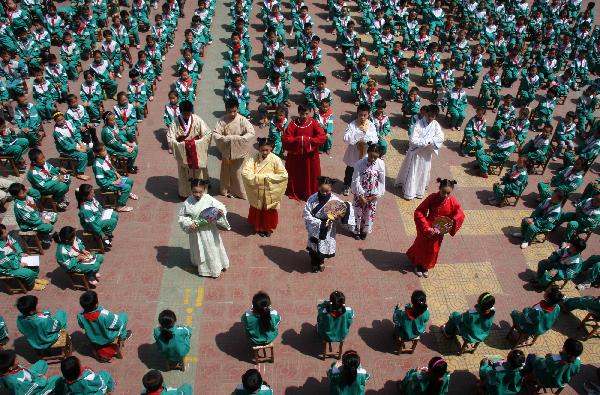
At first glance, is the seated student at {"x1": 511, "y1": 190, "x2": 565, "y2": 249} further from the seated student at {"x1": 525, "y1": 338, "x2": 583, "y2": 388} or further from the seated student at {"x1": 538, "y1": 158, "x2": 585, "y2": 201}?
the seated student at {"x1": 525, "y1": 338, "x2": 583, "y2": 388}

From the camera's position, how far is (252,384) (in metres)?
5.99

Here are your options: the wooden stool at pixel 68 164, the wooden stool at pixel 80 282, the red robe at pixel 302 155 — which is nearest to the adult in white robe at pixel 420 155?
the red robe at pixel 302 155

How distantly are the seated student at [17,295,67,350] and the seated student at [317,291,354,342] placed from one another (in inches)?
156

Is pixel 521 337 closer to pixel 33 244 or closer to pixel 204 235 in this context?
pixel 204 235

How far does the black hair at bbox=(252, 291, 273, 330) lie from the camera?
267 inches

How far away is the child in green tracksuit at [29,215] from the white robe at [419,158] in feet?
24.8

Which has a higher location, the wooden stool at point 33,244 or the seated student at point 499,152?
the seated student at point 499,152

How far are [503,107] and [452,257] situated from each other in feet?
18.4

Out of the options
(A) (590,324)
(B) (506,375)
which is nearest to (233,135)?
(B) (506,375)

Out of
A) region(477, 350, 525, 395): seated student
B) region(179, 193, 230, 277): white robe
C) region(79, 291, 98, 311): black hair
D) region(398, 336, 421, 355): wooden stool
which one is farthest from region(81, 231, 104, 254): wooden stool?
region(477, 350, 525, 395): seated student

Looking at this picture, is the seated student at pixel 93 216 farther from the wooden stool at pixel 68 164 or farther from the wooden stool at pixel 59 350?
the wooden stool at pixel 68 164

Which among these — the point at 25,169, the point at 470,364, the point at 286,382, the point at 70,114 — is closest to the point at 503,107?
the point at 470,364

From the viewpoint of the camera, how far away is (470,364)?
780cm

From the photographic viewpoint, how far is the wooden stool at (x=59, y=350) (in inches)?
286
